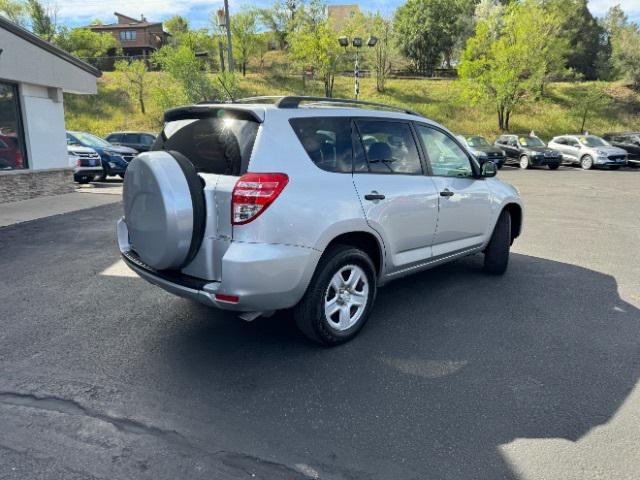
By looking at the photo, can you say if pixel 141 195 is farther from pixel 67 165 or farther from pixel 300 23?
pixel 300 23

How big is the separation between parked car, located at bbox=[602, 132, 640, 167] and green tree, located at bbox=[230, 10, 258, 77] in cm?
3711

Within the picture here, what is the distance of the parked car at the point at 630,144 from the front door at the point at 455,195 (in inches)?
910

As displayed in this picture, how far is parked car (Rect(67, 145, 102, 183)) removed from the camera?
14.2 metres

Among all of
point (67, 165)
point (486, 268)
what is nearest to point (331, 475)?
point (486, 268)

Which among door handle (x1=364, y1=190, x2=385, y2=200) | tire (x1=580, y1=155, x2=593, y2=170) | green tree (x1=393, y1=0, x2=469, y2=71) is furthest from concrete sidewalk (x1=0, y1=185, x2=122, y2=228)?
green tree (x1=393, y1=0, x2=469, y2=71)

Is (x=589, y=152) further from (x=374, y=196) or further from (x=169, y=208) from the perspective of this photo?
(x=169, y=208)

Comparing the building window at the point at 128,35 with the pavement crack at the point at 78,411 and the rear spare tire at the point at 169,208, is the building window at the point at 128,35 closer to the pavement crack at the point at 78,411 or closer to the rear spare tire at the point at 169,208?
the rear spare tire at the point at 169,208

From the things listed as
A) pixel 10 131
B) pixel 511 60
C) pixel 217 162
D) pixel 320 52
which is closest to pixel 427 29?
pixel 320 52

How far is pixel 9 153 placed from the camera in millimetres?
10789

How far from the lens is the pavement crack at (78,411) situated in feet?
8.32

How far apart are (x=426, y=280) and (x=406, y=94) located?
1557 inches

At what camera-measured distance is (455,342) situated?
11.9ft

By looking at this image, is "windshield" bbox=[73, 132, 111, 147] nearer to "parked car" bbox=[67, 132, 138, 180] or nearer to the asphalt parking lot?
"parked car" bbox=[67, 132, 138, 180]

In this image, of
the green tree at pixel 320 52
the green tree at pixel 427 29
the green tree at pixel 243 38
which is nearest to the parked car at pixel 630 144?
the green tree at pixel 320 52
